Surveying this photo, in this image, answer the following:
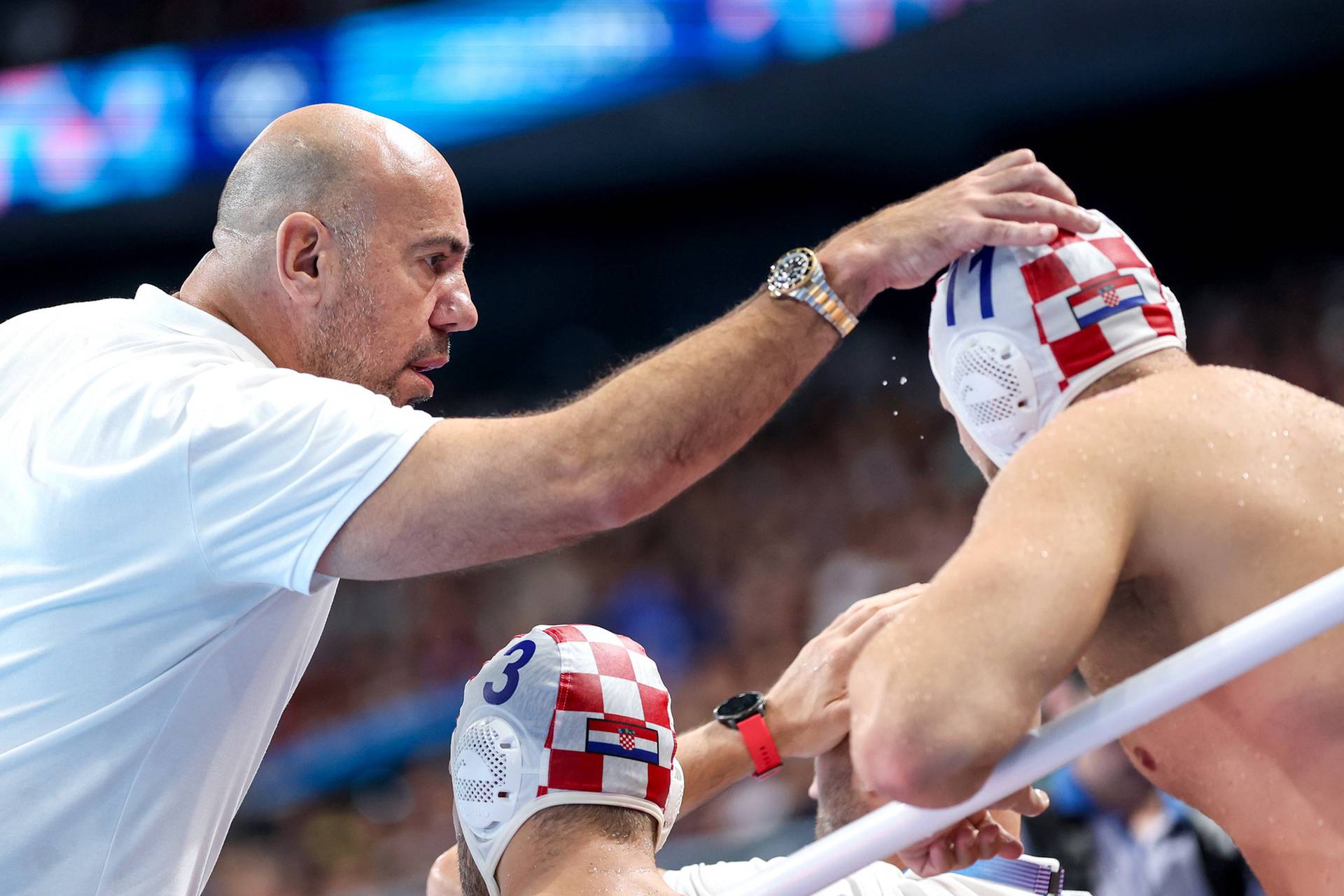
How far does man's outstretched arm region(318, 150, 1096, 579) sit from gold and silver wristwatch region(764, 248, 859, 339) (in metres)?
0.07

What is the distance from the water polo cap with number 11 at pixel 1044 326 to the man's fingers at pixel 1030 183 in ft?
0.22

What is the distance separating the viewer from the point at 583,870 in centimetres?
230

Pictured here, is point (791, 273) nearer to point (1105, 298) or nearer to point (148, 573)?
point (1105, 298)

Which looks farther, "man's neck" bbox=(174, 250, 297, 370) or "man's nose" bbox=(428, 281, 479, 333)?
"man's nose" bbox=(428, 281, 479, 333)

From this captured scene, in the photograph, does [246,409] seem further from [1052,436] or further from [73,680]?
[1052,436]

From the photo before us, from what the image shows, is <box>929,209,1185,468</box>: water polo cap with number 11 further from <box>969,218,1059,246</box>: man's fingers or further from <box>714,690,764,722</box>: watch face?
<box>714,690,764,722</box>: watch face

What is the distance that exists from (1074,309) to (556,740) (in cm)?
119

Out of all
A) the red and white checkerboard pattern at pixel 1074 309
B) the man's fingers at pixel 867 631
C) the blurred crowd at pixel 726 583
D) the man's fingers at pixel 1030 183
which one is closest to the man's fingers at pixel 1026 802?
the man's fingers at pixel 867 631

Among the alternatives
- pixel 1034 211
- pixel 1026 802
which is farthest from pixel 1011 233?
pixel 1026 802

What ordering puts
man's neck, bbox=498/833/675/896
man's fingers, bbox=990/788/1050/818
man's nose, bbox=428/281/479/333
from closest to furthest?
man's neck, bbox=498/833/675/896 < man's fingers, bbox=990/788/1050/818 < man's nose, bbox=428/281/479/333

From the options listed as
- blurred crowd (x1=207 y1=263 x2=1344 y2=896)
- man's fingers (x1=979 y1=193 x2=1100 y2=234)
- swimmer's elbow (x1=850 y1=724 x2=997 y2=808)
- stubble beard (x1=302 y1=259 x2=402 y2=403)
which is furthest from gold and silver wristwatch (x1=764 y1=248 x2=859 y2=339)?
blurred crowd (x1=207 y1=263 x2=1344 y2=896)

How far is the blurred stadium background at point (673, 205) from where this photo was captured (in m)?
8.19

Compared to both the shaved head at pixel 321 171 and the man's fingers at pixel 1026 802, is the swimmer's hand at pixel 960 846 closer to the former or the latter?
the man's fingers at pixel 1026 802

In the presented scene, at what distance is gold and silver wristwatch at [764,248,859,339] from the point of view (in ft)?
7.09
